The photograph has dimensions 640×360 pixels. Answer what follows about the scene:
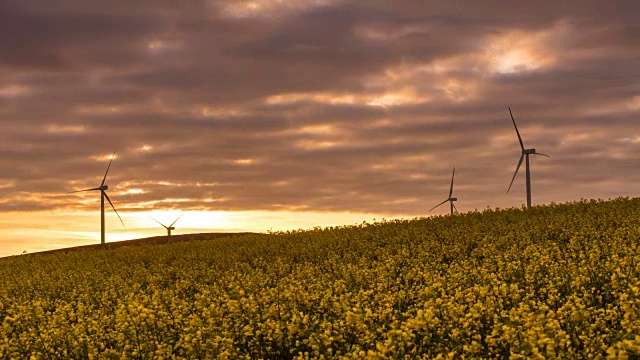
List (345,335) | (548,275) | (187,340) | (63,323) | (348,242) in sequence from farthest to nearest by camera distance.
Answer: (348,242)
(548,275)
(63,323)
(345,335)
(187,340)

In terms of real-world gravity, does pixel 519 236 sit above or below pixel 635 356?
above

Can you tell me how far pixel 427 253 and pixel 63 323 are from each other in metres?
13.0

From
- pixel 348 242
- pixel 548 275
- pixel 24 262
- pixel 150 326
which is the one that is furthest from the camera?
pixel 24 262

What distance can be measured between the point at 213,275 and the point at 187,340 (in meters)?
15.9

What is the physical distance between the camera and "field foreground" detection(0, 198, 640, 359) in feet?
38.1

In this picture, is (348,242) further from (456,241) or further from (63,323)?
(63,323)

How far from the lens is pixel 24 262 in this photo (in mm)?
46750

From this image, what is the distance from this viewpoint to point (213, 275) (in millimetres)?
27641

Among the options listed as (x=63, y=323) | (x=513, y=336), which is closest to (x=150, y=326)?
(x=63, y=323)

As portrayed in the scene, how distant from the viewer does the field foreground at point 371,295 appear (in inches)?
458

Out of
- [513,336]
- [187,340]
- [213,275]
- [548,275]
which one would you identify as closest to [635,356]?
[513,336]

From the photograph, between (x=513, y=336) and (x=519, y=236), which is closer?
(x=513, y=336)

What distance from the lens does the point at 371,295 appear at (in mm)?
18344

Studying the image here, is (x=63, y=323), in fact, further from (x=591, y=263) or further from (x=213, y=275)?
(x=591, y=263)
